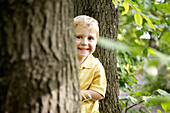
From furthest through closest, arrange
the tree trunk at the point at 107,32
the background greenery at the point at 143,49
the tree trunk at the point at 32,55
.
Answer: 1. the tree trunk at the point at 107,32
2. the tree trunk at the point at 32,55
3. the background greenery at the point at 143,49

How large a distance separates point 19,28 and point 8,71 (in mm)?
216

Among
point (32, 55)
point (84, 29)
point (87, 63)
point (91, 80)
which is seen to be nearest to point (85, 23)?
point (84, 29)

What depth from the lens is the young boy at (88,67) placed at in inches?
68.0

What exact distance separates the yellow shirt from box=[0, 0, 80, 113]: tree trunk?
0.70 meters

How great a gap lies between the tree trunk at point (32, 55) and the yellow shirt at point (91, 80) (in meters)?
0.70

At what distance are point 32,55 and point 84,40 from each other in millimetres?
878

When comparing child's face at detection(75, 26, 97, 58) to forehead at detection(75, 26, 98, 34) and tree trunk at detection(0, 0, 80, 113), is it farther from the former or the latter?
tree trunk at detection(0, 0, 80, 113)

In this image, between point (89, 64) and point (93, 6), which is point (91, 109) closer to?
point (89, 64)

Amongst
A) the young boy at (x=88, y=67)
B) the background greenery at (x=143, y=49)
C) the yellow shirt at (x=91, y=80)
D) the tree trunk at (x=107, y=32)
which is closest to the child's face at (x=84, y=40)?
the young boy at (x=88, y=67)

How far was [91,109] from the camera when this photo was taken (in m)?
1.75

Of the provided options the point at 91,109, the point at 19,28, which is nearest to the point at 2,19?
the point at 19,28

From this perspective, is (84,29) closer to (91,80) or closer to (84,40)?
(84,40)

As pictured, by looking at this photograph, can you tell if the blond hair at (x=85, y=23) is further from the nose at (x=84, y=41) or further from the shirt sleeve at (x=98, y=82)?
the shirt sleeve at (x=98, y=82)

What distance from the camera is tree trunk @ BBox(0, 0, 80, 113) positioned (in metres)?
0.92
